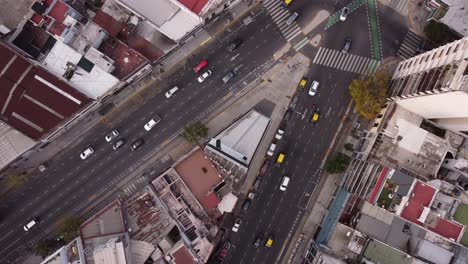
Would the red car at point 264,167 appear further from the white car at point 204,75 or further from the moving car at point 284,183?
the white car at point 204,75

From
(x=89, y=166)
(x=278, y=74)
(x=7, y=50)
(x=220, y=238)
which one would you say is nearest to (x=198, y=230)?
(x=220, y=238)

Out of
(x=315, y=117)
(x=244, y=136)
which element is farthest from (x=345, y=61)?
(x=244, y=136)

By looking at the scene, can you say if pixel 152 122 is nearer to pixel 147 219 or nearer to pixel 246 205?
pixel 147 219

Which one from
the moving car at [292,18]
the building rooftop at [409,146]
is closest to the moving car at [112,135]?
the moving car at [292,18]

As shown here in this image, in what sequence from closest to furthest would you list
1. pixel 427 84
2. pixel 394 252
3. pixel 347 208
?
pixel 427 84, pixel 394 252, pixel 347 208

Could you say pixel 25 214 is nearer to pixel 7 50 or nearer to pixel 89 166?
pixel 89 166

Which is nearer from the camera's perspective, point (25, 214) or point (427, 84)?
point (427, 84)

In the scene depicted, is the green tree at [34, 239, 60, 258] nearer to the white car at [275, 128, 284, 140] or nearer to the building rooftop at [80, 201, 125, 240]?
the building rooftop at [80, 201, 125, 240]
